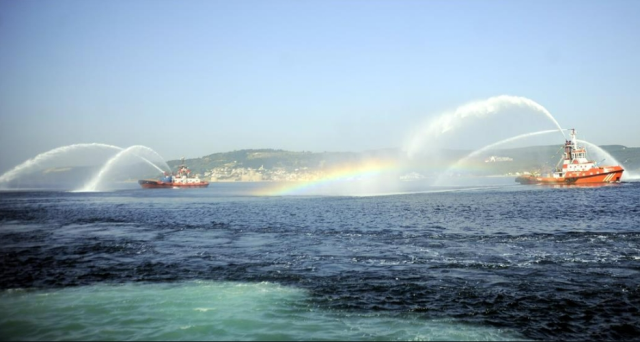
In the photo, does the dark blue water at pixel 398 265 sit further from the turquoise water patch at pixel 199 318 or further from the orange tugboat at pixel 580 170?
the orange tugboat at pixel 580 170

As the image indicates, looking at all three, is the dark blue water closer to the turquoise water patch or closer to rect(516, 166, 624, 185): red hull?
the turquoise water patch

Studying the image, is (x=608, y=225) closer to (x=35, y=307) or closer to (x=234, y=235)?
(x=234, y=235)

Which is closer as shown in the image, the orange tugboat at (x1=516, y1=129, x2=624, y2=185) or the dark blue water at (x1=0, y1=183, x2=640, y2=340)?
the dark blue water at (x1=0, y1=183, x2=640, y2=340)

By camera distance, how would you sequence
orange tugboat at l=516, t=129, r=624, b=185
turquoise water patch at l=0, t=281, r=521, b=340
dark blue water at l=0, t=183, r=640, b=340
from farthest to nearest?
orange tugboat at l=516, t=129, r=624, b=185, dark blue water at l=0, t=183, r=640, b=340, turquoise water patch at l=0, t=281, r=521, b=340

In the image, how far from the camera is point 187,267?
2512 cm

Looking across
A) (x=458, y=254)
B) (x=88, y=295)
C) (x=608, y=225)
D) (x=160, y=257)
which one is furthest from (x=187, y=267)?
(x=608, y=225)

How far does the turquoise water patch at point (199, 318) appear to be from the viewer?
14195mm

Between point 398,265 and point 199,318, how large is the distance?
12.4 m

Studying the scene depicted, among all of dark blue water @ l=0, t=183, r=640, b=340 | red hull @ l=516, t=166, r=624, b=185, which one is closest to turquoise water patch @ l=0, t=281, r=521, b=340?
dark blue water @ l=0, t=183, r=640, b=340

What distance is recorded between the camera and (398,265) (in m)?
24.3

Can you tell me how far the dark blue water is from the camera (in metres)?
15.8

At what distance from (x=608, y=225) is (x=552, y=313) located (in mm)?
30403

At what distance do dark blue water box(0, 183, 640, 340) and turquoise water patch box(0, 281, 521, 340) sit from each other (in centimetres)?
28

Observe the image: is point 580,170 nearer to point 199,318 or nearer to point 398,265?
point 398,265
